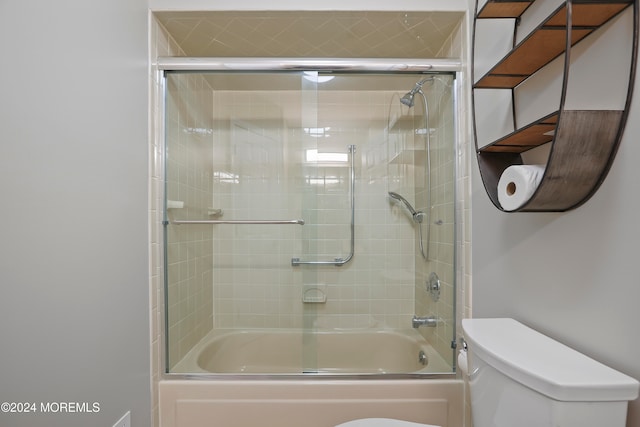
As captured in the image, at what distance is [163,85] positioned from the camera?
5.35 ft

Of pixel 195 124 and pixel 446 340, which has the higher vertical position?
pixel 195 124

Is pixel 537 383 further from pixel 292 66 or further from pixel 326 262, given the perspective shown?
pixel 292 66

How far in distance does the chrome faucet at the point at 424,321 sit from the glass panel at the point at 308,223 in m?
0.01

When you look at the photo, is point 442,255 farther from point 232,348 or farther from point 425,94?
point 232,348

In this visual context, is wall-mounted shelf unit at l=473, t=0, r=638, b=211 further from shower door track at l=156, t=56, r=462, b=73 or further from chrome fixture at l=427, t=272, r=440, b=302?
chrome fixture at l=427, t=272, r=440, b=302

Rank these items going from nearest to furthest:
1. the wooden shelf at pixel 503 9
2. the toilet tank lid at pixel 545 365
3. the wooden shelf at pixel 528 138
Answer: the toilet tank lid at pixel 545 365 → the wooden shelf at pixel 528 138 → the wooden shelf at pixel 503 9

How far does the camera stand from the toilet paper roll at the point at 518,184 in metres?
0.85

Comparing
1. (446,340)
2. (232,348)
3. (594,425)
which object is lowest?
(232,348)

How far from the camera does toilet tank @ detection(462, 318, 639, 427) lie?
26.2 inches

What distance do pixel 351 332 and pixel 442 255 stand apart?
74cm

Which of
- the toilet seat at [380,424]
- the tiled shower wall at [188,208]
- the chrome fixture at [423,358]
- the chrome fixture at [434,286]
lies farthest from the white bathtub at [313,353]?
the toilet seat at [380,424]

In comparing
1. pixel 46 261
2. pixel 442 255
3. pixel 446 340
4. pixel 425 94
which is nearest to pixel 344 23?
pixel 425 94

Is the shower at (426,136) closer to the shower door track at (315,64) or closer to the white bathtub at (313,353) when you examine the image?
the shower door track at (315,64)

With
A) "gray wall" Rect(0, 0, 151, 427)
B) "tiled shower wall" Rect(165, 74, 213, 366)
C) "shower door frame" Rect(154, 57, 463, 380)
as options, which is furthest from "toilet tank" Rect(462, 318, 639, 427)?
"tiled shower wall" Rect(165, 74, 213, 366)
